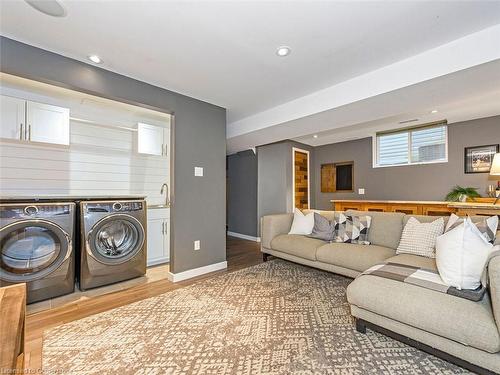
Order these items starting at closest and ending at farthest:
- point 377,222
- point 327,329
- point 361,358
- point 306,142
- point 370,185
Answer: point 361,358, point 327,329, point 377,222, point 370,185, point 306,142

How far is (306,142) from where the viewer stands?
5.92 metres

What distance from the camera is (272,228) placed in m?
3.75

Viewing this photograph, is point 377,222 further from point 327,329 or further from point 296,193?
point 296,193

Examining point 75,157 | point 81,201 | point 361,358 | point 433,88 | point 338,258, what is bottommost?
point 361,358

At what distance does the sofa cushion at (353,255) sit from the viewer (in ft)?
8.43

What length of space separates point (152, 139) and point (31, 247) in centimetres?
200

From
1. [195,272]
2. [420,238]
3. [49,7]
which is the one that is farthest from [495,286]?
[49,7]

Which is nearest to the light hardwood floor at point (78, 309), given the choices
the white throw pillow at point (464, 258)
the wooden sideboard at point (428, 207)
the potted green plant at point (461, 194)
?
the white throw pillow at point (464, 258)

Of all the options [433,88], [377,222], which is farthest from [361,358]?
[433,88]

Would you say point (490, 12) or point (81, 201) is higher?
point (490, 12)

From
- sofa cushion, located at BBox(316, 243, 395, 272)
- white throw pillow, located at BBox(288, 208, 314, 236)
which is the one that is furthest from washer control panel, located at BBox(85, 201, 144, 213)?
sofa cushion, located at BBox(316, 243, 395, 272)

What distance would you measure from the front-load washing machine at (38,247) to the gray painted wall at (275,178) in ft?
12.3

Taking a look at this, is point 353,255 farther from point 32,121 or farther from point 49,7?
point 32,121

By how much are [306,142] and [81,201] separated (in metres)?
4.76
